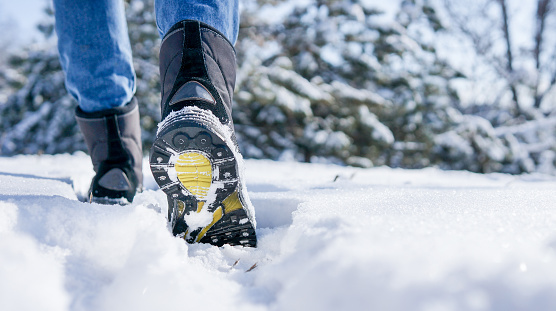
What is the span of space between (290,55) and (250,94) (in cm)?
126

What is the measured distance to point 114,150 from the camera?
0.89 metres

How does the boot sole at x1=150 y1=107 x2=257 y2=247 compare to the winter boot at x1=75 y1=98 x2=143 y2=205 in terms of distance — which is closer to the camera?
the boot sole at x1=150 y1=107 x2=257 y2=247

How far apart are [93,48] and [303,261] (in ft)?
2.46

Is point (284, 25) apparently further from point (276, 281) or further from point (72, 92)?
point (276, 281)

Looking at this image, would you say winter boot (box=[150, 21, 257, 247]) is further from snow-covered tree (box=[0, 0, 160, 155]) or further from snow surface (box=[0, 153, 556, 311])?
snow-covered tree (box=[0, 0, 160, 155])

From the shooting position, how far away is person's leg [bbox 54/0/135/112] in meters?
0.82

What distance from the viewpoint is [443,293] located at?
32 cm

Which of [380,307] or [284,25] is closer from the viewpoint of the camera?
[380,307]

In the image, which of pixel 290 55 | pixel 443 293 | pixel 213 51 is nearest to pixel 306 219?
pixel 443 293

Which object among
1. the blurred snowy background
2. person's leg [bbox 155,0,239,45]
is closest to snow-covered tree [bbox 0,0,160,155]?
the blurred snowy background

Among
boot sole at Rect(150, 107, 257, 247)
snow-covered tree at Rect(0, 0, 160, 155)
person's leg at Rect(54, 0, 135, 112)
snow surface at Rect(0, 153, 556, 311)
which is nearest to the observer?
snow surface at Rect(0, 153, 556, 311)

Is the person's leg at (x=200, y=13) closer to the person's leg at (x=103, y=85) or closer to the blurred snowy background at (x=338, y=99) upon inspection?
the person's leg at (x=103, y=85)

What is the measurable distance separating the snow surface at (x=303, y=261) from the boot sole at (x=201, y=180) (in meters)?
0.04

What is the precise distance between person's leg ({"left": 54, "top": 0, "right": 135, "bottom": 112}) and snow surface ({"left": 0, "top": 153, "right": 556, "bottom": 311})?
381 mm
